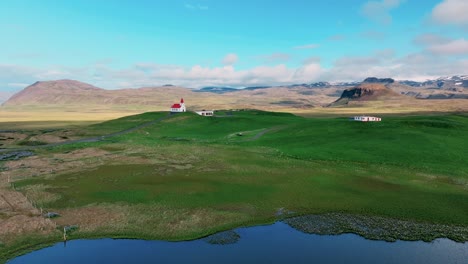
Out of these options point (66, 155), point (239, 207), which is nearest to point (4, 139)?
point (66, 155)

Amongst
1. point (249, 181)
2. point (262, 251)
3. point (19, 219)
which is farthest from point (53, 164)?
point (262, 251)

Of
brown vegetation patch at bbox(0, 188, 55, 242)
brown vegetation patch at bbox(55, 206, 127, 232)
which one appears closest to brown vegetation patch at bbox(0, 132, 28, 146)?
brown vegetation patch at bbox(0, 188, 55, 242)

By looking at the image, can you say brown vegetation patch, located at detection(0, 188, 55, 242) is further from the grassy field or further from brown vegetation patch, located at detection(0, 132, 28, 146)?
brown vegetation patch, located at detection(0, 132, 28, 146)

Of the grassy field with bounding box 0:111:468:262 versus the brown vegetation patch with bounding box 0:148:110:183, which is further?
the brown vegetation patch with bounding box 0:148:110:183

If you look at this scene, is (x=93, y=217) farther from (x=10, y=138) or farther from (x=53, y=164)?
(x=10, y=138)

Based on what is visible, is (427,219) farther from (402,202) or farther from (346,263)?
(346,263)

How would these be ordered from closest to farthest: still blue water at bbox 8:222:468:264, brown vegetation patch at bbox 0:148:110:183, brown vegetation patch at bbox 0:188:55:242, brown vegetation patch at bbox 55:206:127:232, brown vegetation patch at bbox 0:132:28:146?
still blue water at bbox 8:222:468:264
brown vegetation patch at bbox 0:188:55:242
brown vegetation patch at bbox 55:206:127:232
brown vegetation patch at bbox 0:148:110:183
brown vegetation patch at bbox 0:132:28:146

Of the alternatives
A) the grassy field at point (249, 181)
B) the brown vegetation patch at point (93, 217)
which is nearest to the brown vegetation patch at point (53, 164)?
the grassy field at point (249, 181)
